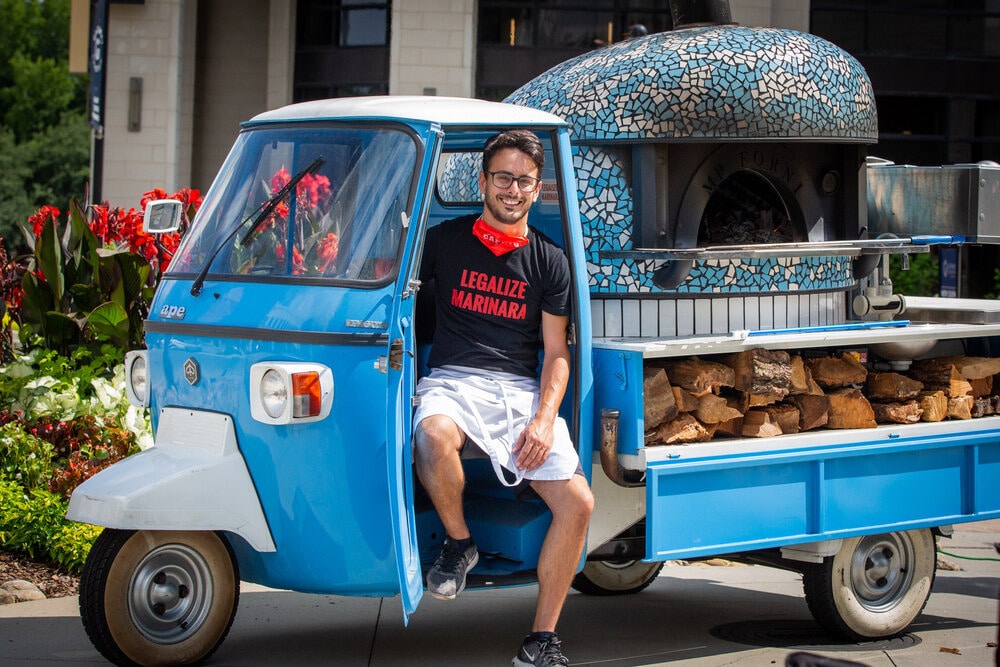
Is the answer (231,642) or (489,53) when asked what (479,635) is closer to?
(231,642)

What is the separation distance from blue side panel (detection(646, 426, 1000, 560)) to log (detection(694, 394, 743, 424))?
0.18 meters

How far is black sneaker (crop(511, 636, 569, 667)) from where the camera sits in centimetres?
464

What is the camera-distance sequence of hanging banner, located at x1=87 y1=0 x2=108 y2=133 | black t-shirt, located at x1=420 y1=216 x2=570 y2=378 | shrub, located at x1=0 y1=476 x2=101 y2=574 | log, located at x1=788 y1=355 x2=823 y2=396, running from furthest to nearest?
hanging banner, located at x1=87 y1=0 x2=108 y2=133, shrub, located at x1=0 y1=476 x2=101 y2=574, log, located at x1=788 y1=355 x2=823 y2=396, black t-shirt, located at x1=420 y1=216 x2=570 y2=378

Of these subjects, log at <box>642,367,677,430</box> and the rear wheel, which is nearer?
log at <box>642,367,677,430</box>

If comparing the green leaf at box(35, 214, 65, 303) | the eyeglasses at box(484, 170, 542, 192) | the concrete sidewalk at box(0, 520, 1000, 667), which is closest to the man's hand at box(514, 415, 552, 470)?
the eyeglasses at box(484, 170, 542, 192)

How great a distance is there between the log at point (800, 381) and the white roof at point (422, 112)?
1.51 meters

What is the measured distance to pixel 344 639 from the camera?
545cm

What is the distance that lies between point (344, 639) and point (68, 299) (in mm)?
3650

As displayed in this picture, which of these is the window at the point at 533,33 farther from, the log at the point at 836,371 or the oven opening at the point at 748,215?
the log at the point at 836,371

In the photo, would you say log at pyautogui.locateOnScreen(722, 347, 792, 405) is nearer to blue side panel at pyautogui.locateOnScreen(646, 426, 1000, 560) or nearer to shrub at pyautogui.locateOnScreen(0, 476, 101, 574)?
blue side panel at pyautogui.locateOnScreen(646, 426, 1000, 560)

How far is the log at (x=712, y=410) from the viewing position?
5207mm

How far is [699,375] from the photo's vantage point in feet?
16.9

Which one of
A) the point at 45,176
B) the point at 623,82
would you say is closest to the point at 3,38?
the point at 45,176

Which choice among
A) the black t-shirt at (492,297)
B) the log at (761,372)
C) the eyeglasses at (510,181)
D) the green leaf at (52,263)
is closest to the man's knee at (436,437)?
the black t-shirt at (492,297)
